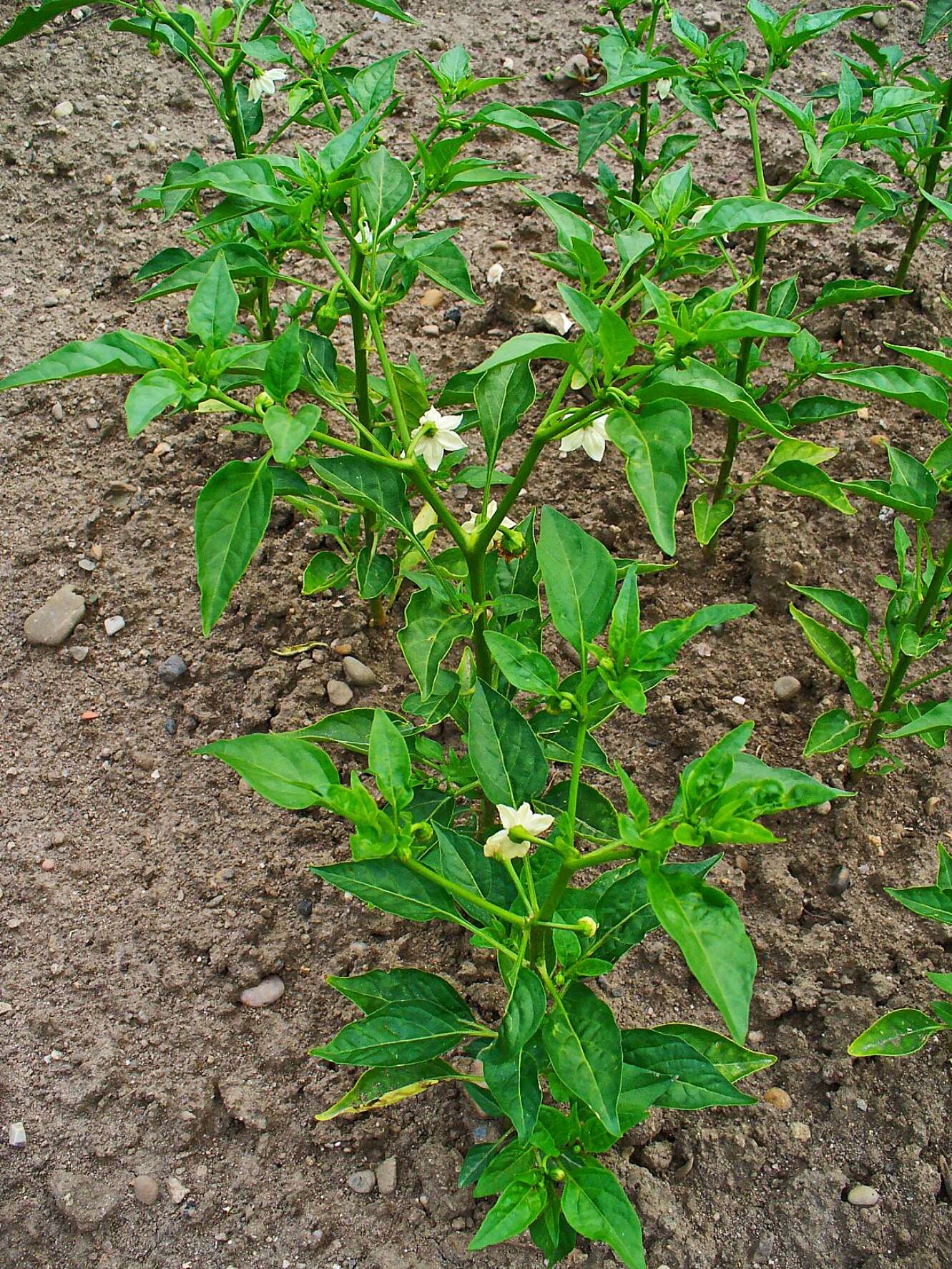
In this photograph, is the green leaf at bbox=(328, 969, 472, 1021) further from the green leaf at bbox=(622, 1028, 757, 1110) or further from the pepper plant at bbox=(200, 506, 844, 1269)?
the green leaf at bbox=(622, 1028, 757, 1110)

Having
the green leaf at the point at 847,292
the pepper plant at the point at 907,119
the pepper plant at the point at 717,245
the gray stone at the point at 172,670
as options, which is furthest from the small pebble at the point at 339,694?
the pepper plant at the point at 907,119

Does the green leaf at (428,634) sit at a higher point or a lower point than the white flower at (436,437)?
lower

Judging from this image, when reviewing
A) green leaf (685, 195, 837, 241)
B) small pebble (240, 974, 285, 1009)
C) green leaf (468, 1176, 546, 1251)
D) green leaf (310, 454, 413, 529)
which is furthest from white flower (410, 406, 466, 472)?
Result: green leaf (468, 1176, 546, 1251)

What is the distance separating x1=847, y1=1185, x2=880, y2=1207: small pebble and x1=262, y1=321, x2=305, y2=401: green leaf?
1839 millimetres

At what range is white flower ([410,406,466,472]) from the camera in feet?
7.06

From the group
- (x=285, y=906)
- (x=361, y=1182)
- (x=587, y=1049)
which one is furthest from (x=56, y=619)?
(x=587, y=1049)

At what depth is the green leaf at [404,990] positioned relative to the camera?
1.95 meters

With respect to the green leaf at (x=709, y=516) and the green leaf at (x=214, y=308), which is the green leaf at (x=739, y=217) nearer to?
the green leaf at (x=214, y=308)

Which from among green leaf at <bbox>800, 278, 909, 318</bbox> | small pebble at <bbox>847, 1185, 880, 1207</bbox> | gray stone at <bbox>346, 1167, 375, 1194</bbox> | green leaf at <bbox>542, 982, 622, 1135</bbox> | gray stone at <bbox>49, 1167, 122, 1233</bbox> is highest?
green leaf at <bbox>800, 278, 909, 318</bbox>

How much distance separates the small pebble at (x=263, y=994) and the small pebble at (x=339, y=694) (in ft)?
2.27

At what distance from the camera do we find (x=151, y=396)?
1.49 m

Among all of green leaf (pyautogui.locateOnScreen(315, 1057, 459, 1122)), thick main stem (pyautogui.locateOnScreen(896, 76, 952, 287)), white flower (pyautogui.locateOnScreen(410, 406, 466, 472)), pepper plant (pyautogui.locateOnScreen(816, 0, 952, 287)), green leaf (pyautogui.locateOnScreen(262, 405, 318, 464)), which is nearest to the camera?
green leaf (pyautogui.locateOnScreen(262, 405, 318, 464))

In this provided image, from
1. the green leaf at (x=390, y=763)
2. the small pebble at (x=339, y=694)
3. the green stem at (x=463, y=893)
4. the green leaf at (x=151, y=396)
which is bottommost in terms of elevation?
the small pebble at (x=339, y=694)

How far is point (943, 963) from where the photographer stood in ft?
7.79
